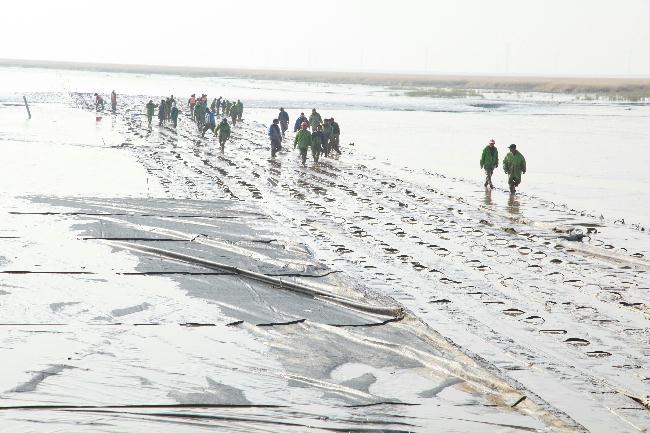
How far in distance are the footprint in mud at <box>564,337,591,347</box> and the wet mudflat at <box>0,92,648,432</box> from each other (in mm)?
35

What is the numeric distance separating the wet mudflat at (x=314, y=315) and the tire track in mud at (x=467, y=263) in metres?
0.04

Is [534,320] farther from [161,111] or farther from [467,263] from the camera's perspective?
[161,111]

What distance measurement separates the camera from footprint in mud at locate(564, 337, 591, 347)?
9.54 metres

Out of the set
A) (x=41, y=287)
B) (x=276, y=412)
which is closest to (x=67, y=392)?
(x=276, y=412)

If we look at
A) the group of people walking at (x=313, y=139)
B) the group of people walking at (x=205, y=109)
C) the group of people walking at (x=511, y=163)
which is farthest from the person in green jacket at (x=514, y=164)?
the group of people walking at (x=205, y=109)

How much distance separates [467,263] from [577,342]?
4.00 meters

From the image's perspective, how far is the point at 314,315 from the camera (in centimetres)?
1041

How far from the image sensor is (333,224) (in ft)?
54.6

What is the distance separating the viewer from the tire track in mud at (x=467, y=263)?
31.3ft

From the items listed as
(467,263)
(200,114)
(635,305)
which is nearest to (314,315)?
(467,263)

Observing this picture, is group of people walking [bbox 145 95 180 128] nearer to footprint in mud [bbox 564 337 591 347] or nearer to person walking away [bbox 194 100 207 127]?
person walking away [bbox 194 100 207 127]

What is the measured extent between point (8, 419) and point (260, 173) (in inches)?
685

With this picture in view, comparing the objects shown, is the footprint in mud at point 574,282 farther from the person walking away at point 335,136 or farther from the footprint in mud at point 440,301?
the person walking away at point 335,136

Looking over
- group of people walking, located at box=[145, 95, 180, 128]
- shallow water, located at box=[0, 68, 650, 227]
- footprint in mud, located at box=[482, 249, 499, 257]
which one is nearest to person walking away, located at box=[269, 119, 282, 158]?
shallow water, located at box=[0, 68, 650, 227]
